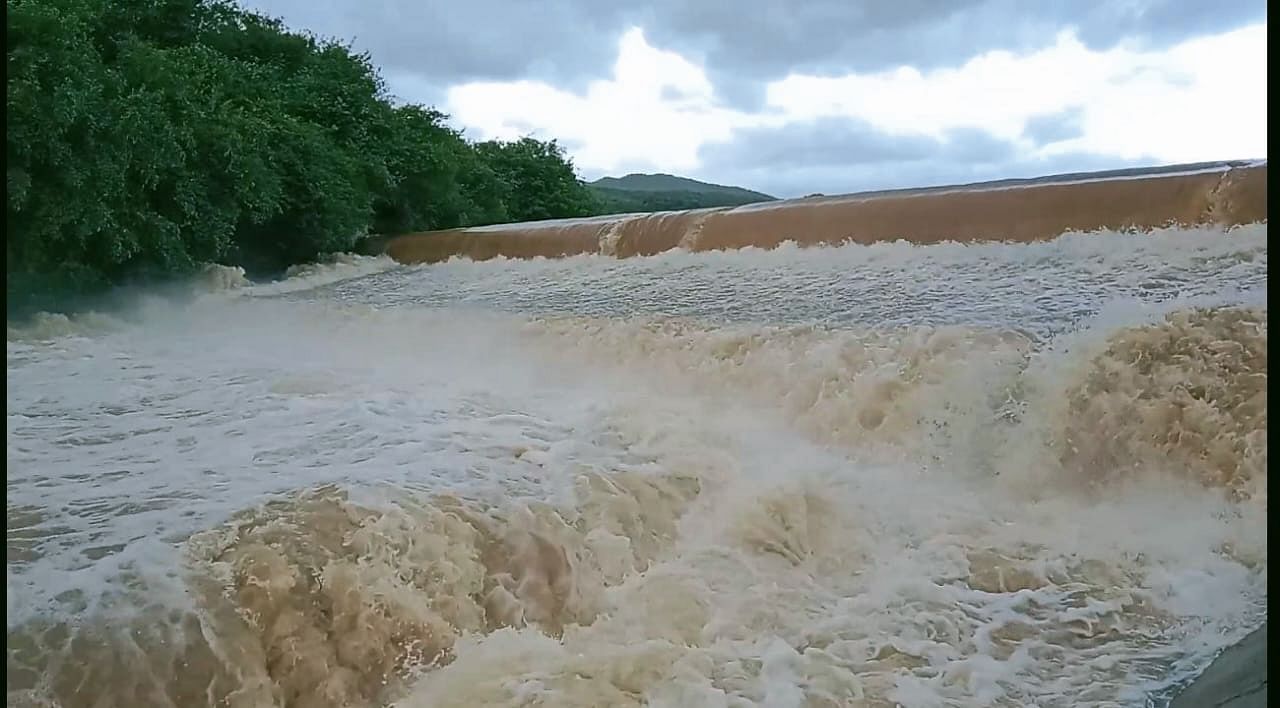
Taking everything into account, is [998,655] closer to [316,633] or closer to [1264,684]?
[1264,684]

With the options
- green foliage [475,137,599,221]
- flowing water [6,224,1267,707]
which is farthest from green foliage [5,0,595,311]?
flowing water [6,224,1267,707]

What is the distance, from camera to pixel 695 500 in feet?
7.45

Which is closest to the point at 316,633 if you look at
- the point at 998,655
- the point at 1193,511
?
the point at 998,655

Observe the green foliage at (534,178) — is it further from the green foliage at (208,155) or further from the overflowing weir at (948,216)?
the overflowing weir at (948,216)

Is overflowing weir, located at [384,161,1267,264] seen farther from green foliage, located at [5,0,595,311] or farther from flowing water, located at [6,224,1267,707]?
green foliage, located at [5,0,595,311]

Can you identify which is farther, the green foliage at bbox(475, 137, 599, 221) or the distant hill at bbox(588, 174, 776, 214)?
the green foliage at bbox(475, 137, 599, 221)

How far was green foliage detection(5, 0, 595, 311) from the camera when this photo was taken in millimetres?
3291

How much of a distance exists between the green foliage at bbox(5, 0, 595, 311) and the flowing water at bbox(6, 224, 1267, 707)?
0.39 m

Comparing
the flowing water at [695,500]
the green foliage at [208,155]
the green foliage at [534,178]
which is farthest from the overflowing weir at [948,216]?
the green foliage at [534,178]

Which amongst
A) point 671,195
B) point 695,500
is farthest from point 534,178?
point 695,500

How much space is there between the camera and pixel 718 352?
10.6 ft

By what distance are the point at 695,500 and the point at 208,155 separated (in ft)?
11.4

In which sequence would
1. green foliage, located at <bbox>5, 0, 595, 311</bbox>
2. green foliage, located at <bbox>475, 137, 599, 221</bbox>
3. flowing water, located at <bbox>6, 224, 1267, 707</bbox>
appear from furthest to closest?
1. green foliage, located at <bbox>475, 137, 599, 221</bbox>
2. green foliage, located at <bbox>5, 0, 595, 311</bbox>
3. flowing water, located at <bbox>6, 224, 1267, 707</bbox>

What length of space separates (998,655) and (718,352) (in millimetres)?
1604
